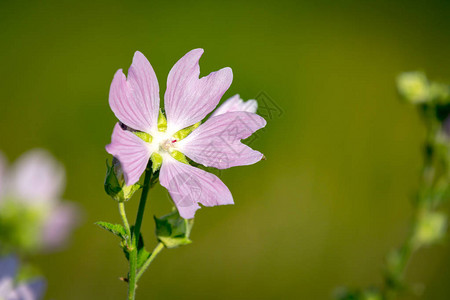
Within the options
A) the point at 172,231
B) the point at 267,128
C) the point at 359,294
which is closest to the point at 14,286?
the point at 172,231

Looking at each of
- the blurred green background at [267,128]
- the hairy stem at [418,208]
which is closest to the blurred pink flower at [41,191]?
the hairy stem at [418,208]

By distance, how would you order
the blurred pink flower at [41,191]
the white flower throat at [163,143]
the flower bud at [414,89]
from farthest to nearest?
1. the flower bud at [414,89]
2. the blurred pink flower at [41,191]
3. the white flower throat at [163,143]

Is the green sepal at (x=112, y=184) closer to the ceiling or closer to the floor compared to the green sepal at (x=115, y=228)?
closer to the ceiling

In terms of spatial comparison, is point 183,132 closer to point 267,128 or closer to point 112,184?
point 112,184

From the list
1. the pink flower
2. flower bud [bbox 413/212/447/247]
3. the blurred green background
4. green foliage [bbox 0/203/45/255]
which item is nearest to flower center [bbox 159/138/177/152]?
the pink flower

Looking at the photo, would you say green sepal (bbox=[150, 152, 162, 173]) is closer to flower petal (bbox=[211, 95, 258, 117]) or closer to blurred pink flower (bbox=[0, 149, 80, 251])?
flower petal (bbox=[211, 95, 258, 117])

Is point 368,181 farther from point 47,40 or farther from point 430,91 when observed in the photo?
point 47,40

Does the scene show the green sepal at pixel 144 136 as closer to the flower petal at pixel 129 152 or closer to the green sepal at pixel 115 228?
the flower petal at pixel 129 152

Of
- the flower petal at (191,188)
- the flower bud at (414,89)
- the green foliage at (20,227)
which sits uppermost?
the flower bud at (414,89)
